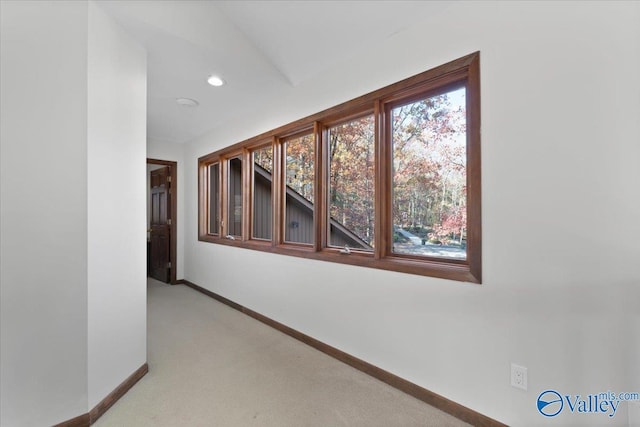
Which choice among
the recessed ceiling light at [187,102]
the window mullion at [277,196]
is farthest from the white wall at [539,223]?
the recessed ceiling light at [187,102]

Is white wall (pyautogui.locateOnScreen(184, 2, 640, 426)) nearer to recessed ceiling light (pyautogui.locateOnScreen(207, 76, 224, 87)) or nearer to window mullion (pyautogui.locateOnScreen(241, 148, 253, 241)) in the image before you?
recessed ceiling light (pyautogui.locateOnScreen(207, 76, 224, 87))

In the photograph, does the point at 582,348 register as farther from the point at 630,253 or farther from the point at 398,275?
the point at 398,275

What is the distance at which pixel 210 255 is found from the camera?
171 inches

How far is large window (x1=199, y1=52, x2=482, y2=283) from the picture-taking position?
1824mm

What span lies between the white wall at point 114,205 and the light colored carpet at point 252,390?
236 millimetres

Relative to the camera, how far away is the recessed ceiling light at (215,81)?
2773mm

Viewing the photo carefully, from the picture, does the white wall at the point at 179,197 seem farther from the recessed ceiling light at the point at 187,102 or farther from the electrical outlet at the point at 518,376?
the electrical outlet at the point at 518,376

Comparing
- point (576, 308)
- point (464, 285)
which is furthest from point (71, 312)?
point (576, 308)

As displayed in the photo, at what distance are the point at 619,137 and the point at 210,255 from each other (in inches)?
171

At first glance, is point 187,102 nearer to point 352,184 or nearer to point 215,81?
point 215,81

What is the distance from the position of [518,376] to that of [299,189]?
2247 millimetres

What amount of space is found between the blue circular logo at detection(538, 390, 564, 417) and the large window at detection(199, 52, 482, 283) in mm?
637

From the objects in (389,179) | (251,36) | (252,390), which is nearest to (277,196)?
(389,179)

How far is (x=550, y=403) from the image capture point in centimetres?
144
